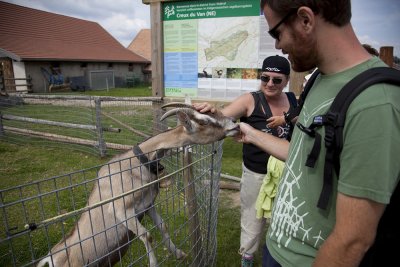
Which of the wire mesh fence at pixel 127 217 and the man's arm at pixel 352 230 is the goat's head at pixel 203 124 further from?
the man's arm at pixel 352 230

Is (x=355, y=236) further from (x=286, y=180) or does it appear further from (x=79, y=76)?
(x=79, y=76)

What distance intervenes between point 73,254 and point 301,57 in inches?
103

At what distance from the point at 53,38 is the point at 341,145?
112 ft

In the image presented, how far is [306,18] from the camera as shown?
1.25m

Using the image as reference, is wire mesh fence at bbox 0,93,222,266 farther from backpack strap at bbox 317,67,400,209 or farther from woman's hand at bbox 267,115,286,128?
backpack strap at bbox 317,67,400,209

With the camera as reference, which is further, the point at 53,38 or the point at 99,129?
the point at 53,38

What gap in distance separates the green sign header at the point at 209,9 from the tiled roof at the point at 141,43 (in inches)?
1736

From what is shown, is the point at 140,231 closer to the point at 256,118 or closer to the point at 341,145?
the point at 256,118

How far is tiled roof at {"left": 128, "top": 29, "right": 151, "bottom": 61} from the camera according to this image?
160ft

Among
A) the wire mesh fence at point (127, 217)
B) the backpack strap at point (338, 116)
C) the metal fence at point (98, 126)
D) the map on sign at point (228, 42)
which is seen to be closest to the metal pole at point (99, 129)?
the metal fence at point (98, 126)

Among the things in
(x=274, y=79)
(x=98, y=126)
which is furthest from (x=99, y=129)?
(x=274, y=79)

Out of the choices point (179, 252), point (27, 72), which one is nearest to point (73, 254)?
point (179, 252)

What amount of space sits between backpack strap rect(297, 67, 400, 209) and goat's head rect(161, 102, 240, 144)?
195cm

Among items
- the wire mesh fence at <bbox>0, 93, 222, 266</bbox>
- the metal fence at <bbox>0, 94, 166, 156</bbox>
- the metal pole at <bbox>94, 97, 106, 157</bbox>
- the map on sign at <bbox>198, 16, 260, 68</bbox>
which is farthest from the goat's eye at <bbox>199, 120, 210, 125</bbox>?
the metal pole at <bbox>94, 97, 106, 157</bbox>
